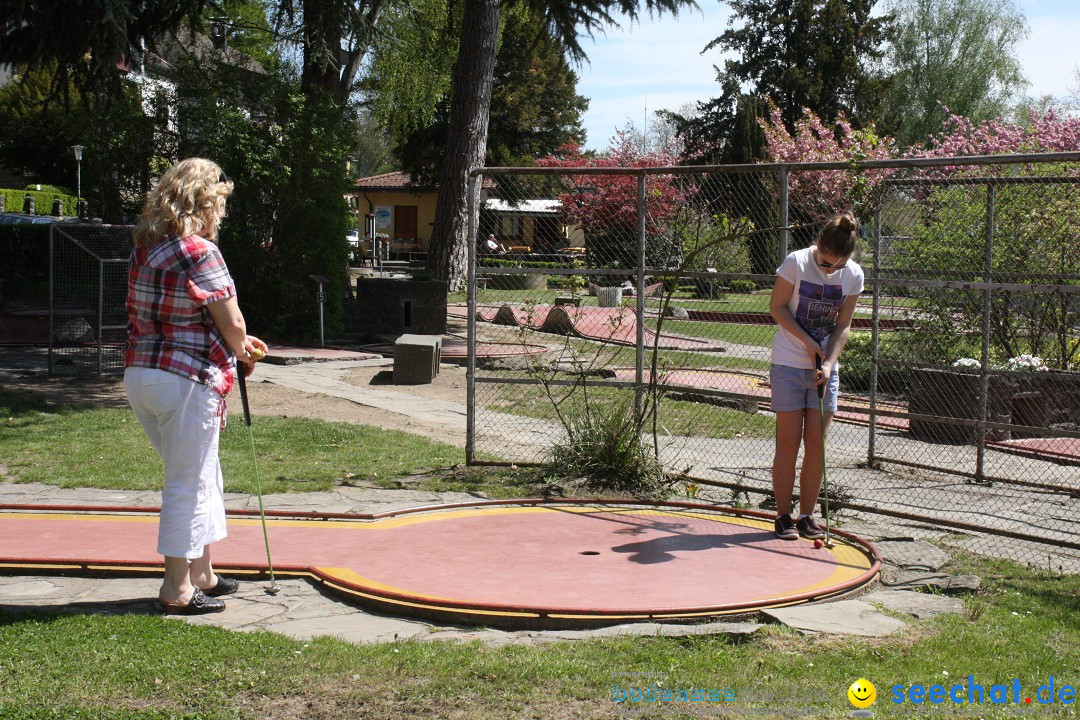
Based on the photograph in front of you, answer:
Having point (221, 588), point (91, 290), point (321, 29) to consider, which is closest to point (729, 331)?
point (221, 588)

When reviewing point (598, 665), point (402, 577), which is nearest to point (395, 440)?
point (402, 577)

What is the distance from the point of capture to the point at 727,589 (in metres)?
5.29

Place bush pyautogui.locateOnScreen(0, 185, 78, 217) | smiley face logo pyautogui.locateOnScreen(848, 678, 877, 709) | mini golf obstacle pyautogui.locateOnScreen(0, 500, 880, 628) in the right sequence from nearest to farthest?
smiley face logo pyautogui.locateOnScreen(848, 678, 877, 709) → mini golf obstacle pyautogui.locateOnScreen(0, 500, 880, 628) → bush pyautogui.locateOnScreen(0, 185, 78, 217)

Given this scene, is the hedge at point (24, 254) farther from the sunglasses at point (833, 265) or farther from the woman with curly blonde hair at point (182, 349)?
the sunglasses at point (833, 265)

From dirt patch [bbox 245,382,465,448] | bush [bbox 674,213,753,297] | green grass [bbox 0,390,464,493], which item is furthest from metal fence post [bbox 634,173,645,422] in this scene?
dirt patch [bbox 245,382,465,448]

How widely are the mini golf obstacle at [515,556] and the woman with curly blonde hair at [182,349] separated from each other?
2.47ft

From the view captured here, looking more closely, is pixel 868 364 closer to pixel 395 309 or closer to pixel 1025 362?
pixel 1025 362

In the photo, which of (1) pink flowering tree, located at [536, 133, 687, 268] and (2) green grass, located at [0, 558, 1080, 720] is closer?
(2) green grass, located at [0, 558, 1080, 720]

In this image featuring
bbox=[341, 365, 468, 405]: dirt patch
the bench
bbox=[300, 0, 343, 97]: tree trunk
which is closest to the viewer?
bbox=[341, 365, 468, 405]: dirt patch

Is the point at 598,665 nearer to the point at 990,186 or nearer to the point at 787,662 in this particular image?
the point at 787,662

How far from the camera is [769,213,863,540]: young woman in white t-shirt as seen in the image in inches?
243

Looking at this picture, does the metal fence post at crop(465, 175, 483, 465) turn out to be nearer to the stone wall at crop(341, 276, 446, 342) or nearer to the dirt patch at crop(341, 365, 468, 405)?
the dirt patch at crop(341, 365, 468, 405)

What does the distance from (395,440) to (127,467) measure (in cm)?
234

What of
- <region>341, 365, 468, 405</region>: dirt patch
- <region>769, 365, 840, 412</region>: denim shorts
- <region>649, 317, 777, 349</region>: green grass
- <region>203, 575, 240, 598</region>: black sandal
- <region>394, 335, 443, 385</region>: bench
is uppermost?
<region>649, 317, 777, 349</region>: green grass
